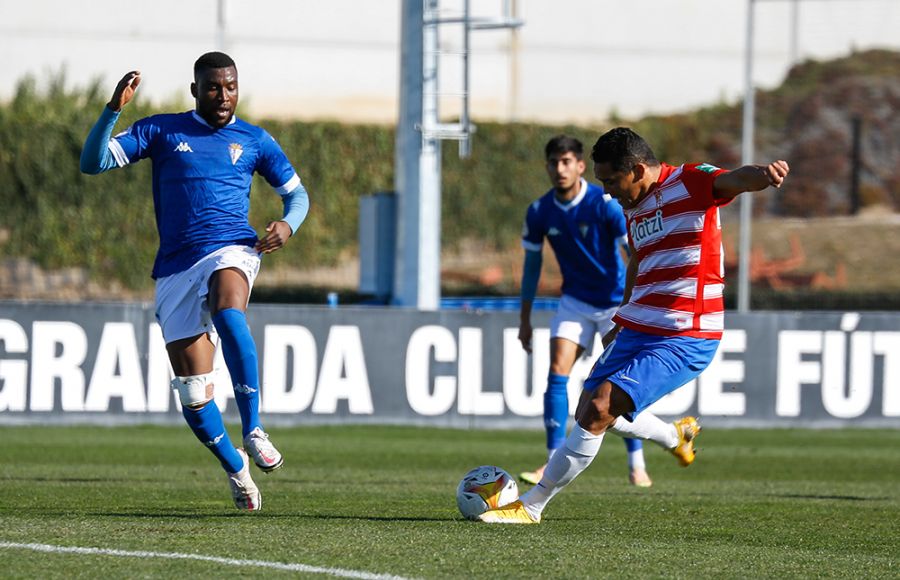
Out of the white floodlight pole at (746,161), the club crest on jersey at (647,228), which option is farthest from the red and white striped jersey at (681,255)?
the white floodlight pole at (746,161)

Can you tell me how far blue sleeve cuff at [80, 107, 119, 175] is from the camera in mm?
7930

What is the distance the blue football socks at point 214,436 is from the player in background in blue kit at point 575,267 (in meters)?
3.25

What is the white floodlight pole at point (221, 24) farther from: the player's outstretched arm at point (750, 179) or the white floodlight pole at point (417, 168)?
the player's outstretched arm at point (750, 179)

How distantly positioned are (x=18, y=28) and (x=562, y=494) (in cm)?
2563

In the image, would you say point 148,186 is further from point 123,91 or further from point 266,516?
point 266,516

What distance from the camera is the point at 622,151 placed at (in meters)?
7.50

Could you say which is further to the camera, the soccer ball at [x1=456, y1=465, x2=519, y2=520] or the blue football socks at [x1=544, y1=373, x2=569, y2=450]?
the blue football socks at [x1=544, y1=373, x2=569, y2=450]

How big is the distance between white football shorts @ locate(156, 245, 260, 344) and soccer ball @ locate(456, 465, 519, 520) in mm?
1516

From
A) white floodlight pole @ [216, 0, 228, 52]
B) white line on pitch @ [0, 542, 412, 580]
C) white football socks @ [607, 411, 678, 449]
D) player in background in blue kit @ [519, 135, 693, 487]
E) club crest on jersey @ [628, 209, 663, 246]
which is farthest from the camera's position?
white floodlight pole @ [216, 0, 228, 52]

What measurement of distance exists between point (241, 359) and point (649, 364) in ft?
6.71

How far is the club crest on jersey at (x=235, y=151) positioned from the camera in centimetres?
824

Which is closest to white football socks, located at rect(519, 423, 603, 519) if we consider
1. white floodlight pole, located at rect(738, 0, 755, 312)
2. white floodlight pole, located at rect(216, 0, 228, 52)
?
white floodlight pole, located at rect(738, 0, 755, 312)

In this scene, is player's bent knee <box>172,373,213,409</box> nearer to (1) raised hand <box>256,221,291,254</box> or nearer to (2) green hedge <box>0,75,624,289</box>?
(1) raised hand <box>256,221,291,254</box>

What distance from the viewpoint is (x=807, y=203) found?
35094 millimetres
